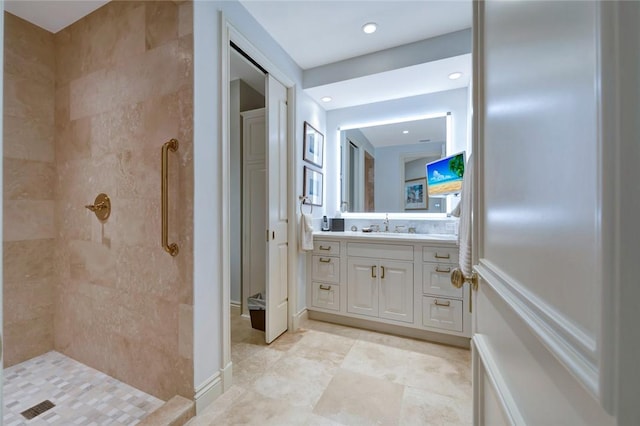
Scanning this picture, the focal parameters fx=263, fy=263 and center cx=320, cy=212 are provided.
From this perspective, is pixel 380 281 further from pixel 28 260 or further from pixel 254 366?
pixel 28 260

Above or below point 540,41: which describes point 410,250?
below

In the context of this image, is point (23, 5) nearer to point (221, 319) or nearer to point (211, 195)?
point (211, 195)

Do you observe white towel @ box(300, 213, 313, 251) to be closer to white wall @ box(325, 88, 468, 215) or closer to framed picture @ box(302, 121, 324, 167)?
framed picture @ box(302, 121, 324, 167)

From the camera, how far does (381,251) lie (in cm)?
253

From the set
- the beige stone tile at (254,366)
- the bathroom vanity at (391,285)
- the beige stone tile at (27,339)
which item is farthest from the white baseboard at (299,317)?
the beige stone tile at (27,339)

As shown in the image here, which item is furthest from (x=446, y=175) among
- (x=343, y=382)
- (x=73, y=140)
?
(x=73, y=140)

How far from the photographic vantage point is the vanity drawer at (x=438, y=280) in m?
2.26

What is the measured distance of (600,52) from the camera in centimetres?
23

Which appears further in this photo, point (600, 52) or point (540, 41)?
point (540, 41)

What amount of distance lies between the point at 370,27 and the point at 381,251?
1923mm

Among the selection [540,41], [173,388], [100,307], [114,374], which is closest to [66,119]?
[100,307]

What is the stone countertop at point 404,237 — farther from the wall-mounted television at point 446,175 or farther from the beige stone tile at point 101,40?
the beige stone tile at point 101,40

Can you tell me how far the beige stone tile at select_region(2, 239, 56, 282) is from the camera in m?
2.02

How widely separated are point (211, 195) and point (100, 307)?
1239mm
